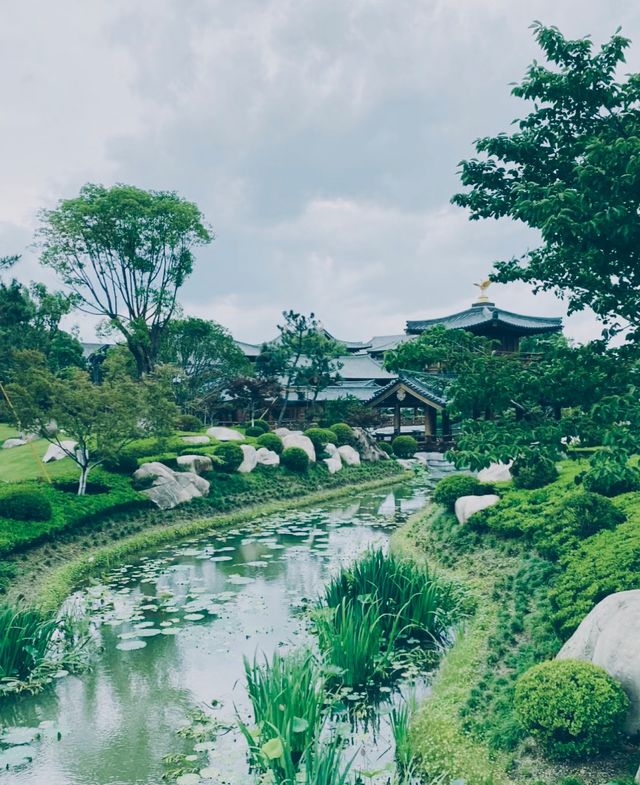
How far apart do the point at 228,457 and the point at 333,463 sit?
561cm

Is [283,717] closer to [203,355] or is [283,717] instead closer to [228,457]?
[228,457]

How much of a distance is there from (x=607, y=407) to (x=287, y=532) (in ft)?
35.5

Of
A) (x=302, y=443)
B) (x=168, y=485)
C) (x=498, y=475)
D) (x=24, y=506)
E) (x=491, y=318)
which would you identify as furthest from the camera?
(x=491, y=318)

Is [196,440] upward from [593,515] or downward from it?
upward

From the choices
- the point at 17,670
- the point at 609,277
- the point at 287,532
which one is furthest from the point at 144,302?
the point at 609,277

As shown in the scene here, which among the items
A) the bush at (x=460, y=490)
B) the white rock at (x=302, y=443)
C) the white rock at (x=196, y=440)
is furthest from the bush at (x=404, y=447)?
the bush at (x=460, y=490)

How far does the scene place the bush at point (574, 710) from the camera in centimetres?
472

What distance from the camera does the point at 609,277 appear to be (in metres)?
6.19

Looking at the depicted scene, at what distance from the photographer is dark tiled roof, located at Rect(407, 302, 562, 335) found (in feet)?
119

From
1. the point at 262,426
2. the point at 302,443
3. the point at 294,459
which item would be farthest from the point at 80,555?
the point at 262,426

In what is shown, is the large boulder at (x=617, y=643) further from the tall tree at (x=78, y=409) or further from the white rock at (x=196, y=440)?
the white rock at (x=196, y=440)

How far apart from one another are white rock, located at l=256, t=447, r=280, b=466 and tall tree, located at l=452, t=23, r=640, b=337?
1440 cm

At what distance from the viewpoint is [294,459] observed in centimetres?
2123

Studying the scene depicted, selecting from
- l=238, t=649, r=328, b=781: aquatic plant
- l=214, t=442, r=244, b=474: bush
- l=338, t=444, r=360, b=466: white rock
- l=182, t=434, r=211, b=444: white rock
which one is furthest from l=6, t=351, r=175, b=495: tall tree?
l=338, t=444, r=360, b=466: white rock
